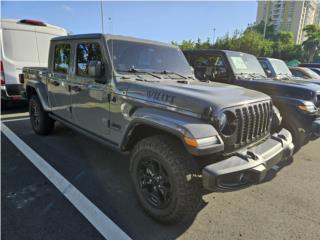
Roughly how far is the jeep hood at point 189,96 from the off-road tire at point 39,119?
2917 millimetres

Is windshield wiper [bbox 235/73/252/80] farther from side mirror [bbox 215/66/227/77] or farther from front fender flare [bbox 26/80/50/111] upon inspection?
front fender flare [bbox 26/80/50/111]

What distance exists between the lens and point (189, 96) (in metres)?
2.39

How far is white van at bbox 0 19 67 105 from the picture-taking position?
6.58m

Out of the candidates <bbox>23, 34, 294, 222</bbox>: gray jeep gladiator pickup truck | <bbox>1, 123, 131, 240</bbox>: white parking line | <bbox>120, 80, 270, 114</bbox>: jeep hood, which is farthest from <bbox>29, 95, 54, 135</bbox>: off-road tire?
<bbox>120, 80, 270, 114</bbox>: jeep hood

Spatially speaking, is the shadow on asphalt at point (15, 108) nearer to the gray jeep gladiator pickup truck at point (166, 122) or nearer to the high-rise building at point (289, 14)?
the gray jeep gladiator pickup truck at point (166, 122)

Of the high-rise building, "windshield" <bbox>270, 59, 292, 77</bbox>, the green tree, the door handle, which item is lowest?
the door handle

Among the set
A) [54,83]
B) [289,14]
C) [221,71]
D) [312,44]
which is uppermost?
[289,14]

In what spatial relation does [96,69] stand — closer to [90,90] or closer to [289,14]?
[90,90]

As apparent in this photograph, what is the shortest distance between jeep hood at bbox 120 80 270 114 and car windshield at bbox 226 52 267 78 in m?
2.85

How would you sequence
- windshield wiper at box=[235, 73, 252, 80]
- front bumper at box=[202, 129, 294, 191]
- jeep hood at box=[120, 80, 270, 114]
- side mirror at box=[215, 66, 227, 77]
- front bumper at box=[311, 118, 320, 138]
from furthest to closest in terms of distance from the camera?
side mirror at box=[215, 66, 227, 77] → windshield wiper at box=[235, 73, 252, 80] → front bumper at box=[311, 118, 320, 138] → jeep hood at box=[120, 80, 270, 114] → front bumper at box=[202, 129, 294, 191]

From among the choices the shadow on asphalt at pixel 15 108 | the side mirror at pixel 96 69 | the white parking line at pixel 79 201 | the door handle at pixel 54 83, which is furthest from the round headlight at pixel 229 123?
the shadow on asphalt at pixel 15 108

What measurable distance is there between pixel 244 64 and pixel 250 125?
3.73 meters

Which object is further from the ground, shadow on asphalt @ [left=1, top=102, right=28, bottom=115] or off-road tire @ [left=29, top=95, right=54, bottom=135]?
off-road tire @ [left=29, top=95, right=54, bottom=135]

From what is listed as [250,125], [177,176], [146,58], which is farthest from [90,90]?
[250,125]
